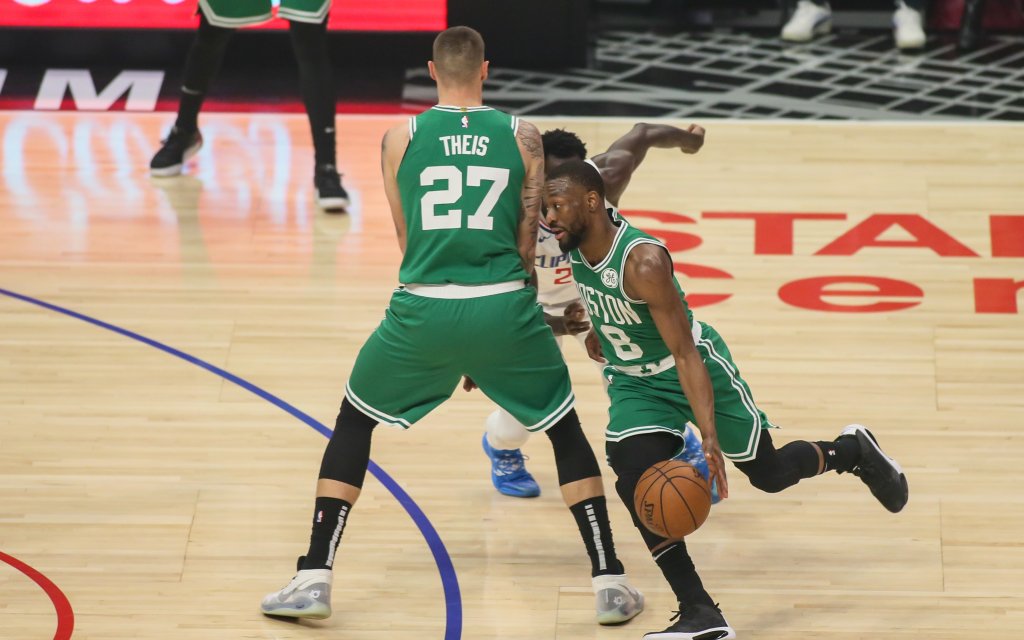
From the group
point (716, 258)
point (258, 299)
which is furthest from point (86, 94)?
point (716, 258)

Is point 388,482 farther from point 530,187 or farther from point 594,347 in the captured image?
point 530,187

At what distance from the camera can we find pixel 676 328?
4598 millimetres

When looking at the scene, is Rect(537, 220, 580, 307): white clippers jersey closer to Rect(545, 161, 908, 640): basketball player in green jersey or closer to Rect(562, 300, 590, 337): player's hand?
Rect(562, 300, 590, 337): player's hand

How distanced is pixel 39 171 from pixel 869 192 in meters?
4.49

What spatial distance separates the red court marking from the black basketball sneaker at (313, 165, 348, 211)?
10.8 ft

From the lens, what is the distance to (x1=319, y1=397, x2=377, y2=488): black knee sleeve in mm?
4816

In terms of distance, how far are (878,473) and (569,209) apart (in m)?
1.49

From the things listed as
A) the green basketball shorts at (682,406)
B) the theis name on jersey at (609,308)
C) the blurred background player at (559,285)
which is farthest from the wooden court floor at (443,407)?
the theis name on jersey at (609,308)

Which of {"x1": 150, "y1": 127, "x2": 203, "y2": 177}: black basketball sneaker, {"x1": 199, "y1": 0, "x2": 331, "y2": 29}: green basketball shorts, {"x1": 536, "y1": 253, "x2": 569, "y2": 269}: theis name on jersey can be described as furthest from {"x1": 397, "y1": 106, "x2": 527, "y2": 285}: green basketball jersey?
{"x1": 150, "y1": 127, "x2": 203, "y2": 177}: black basketball sneaker

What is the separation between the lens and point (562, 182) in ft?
15.3

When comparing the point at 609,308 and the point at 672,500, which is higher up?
the point at 609,308

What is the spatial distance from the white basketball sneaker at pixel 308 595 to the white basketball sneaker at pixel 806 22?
22.2ft

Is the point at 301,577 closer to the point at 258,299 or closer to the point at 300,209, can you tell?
the point at 258,299

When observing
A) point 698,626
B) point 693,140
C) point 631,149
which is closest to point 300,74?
point 693,140
